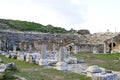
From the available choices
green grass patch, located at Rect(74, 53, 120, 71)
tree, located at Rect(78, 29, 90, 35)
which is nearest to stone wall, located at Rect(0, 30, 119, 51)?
tree, located at Rect(78, 29, 90, 35)

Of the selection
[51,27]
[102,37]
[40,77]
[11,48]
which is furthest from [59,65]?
[51,27]

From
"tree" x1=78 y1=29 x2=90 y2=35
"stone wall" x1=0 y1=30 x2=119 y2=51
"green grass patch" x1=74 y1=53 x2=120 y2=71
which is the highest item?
"tree" x1=78 y1=29 x2=90 y2=35

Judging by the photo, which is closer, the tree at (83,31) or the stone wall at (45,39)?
the stone wall at (45,39)

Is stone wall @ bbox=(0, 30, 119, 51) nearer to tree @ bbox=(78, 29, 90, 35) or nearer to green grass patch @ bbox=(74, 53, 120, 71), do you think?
tree @ bbox=(78, 29, 90, 35)

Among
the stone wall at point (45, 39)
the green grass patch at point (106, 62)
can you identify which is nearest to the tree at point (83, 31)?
the stone wall at point (45, 39)

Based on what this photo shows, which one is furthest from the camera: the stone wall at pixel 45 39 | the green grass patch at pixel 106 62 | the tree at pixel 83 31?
the tree at pixel 83 31

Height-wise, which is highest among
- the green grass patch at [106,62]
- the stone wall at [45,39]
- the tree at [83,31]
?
the tree at [83,31]

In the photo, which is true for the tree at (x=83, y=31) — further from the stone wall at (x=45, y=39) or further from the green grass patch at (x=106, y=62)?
the green grass patch at (x=106, y=62)

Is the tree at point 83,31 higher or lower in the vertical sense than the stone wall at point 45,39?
higher

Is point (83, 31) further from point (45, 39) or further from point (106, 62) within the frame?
point (106, 62)

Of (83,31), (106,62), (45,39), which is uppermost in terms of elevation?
(83,31)

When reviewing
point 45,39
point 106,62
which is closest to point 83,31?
point 45,39

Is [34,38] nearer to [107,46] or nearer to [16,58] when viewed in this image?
[107,46]

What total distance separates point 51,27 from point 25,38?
71.5ft
